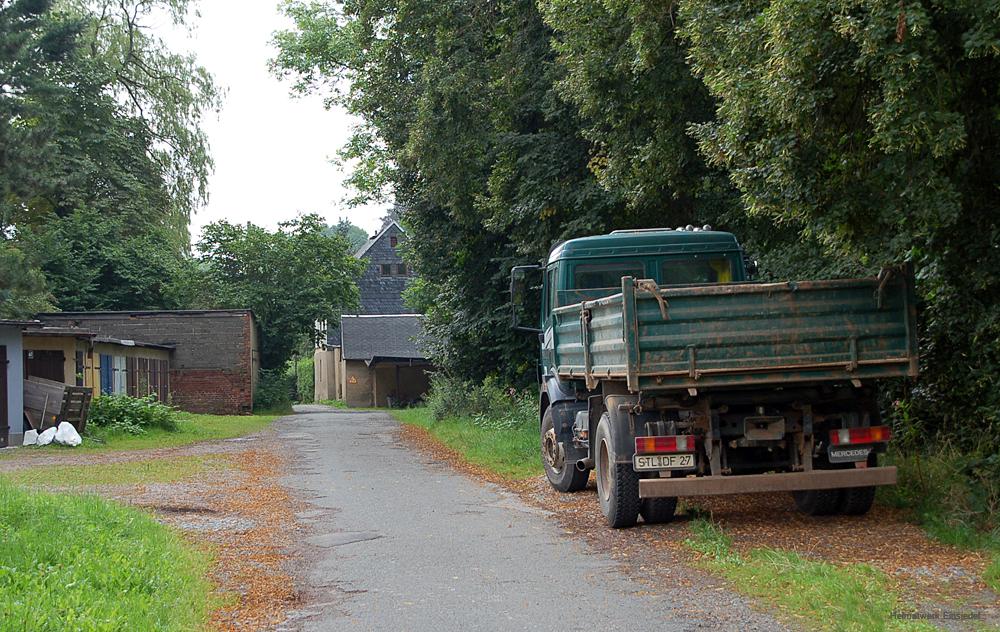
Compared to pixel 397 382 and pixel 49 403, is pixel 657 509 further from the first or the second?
pixel 397 382

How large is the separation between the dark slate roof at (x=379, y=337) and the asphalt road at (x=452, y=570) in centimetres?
4331

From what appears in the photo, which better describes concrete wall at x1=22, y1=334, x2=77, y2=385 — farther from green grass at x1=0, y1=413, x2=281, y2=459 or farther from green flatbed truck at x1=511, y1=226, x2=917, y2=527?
green flatbed truck at x1=511, y1=226, x2=917, y2=527

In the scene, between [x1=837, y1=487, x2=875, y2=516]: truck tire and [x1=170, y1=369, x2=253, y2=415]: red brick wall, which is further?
[x1=170, y1=369, x2=253, y2=415]: red brick wall

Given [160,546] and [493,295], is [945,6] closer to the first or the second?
[160,546]

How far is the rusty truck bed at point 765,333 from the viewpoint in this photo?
9.29 meters

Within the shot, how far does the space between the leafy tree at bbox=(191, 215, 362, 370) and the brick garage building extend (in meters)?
7.06

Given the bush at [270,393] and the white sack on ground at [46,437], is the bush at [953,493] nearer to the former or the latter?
the white sack on ground at [46,437]

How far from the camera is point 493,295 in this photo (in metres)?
23.9

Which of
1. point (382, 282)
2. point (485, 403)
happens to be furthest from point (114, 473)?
point (382, 282)

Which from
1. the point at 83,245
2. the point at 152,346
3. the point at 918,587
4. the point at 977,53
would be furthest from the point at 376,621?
the point at 83,245

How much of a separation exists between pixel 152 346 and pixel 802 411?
32.9 m

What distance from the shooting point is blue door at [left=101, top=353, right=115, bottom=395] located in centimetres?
3194

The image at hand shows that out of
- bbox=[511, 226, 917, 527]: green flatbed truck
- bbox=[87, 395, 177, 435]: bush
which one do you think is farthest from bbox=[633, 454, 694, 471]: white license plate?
bbox=[87, 395, 177, 435]: bush

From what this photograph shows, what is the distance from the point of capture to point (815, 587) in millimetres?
7129
